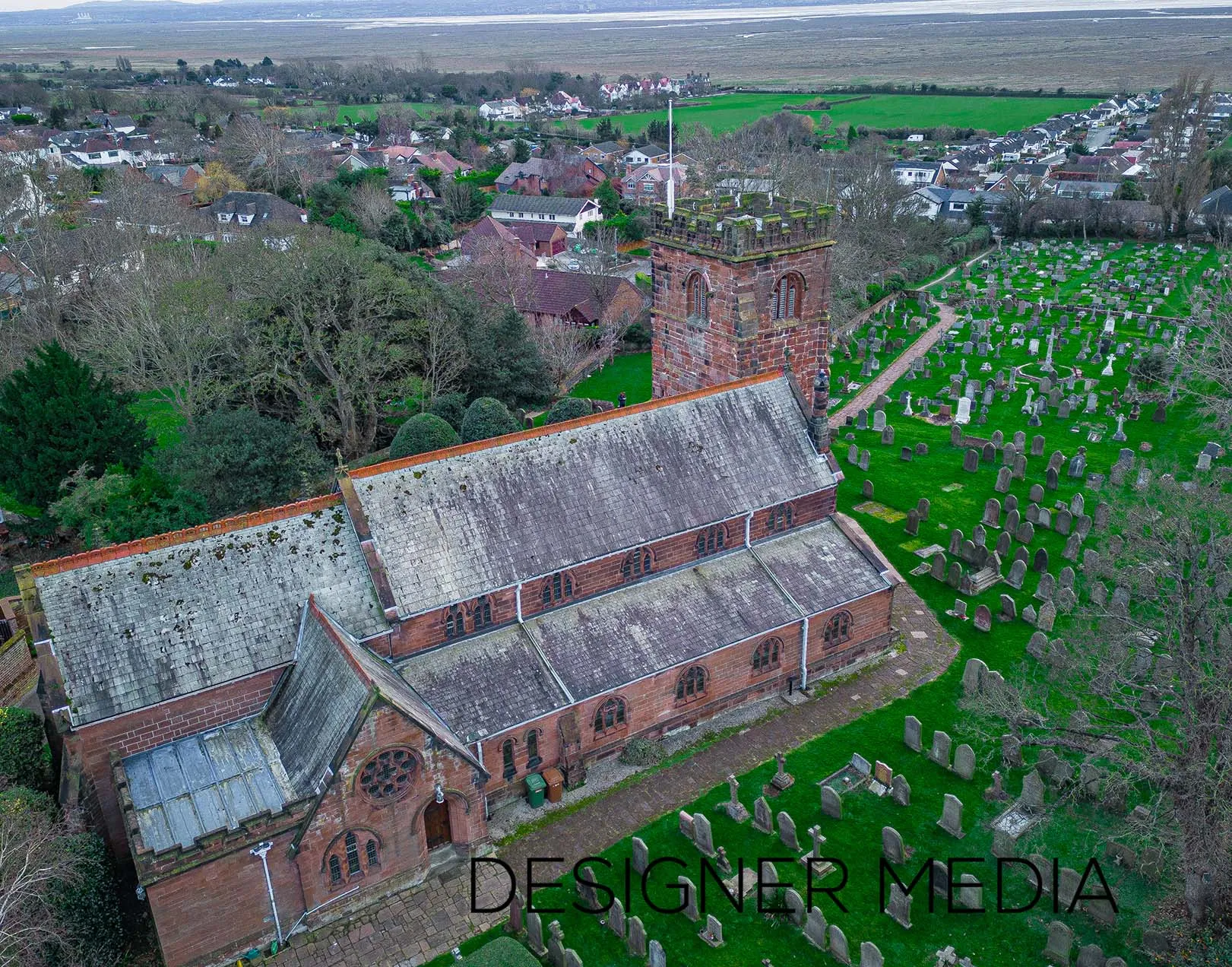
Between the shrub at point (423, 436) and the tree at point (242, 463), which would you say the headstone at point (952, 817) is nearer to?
the tree at point (242, 463)

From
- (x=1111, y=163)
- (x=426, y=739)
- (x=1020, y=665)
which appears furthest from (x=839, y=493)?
(x=1111, y=163)

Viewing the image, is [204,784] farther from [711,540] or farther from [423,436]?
[423,436]

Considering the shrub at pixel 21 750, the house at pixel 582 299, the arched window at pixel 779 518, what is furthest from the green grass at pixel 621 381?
the shrub at pixel 21 750

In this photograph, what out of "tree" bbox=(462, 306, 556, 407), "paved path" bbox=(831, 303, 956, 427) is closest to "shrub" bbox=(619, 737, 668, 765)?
"paved path" bbox=(831, 303, 956, 427)

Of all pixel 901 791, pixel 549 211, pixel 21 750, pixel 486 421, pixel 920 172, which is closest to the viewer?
pixel 21 750

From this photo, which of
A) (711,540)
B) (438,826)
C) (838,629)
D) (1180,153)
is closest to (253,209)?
(711,540)

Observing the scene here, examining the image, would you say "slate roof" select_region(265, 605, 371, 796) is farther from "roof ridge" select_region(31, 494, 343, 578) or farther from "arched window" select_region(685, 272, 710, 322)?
"arched window" select_region(685, 272, 710, 322)
